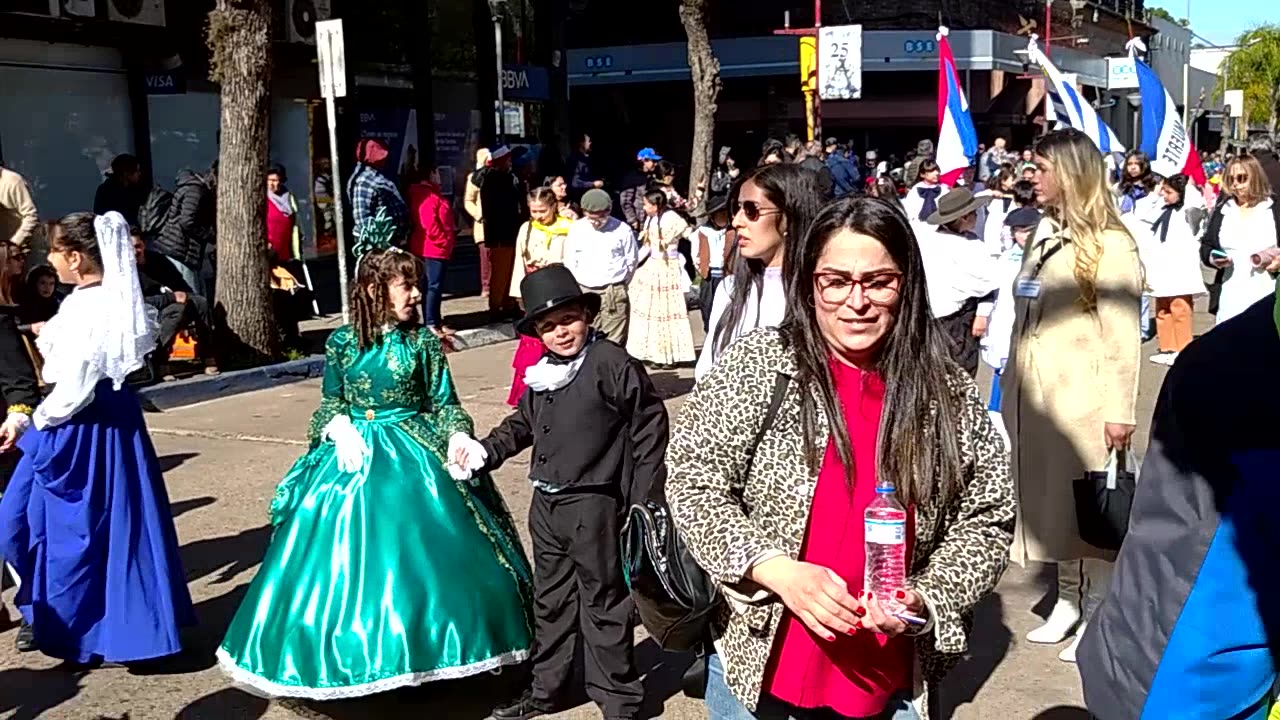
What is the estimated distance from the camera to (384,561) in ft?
14.3

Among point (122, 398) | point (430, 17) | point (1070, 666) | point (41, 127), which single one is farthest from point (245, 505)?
point (430, 17)

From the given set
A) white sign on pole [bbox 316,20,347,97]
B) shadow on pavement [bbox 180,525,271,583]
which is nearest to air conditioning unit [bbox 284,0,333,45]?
white sign on pole [bbox 316,20,347,97]

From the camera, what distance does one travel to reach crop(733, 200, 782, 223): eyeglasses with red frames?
13.3ft

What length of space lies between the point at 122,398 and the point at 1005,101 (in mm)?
33636

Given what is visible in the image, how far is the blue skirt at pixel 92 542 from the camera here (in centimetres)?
484

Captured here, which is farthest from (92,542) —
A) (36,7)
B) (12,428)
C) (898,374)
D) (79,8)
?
(79,8)

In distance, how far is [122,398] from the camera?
5.01 m

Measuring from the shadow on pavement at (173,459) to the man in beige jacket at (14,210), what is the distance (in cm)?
275

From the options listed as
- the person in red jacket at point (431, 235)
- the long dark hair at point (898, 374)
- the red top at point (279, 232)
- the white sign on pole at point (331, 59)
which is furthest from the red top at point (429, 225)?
the long dark hair at point (898, 374)

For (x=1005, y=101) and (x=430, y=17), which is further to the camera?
(x=1005, y=101)

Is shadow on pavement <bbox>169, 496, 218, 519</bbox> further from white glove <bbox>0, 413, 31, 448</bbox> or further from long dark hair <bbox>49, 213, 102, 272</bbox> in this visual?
long dark hair <bbox>49, 213, 102, 272</bbox>

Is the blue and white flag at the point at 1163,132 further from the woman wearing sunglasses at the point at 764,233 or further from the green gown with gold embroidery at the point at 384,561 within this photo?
the green gown with gold embroidery at the point at 384,561

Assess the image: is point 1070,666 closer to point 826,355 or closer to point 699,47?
point 826,355

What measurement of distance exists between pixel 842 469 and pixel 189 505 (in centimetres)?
566
